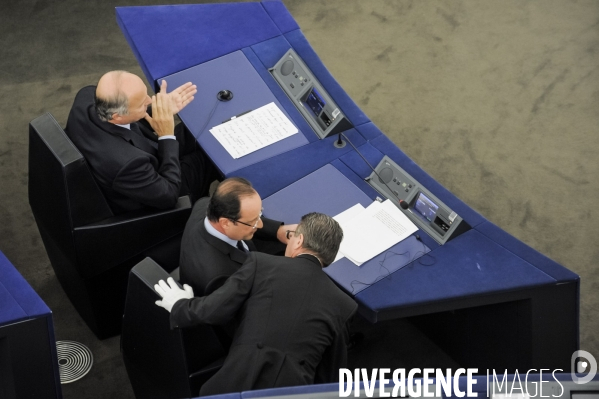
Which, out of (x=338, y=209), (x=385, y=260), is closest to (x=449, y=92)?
(x=338, y=209)

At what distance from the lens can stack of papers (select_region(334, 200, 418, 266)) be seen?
11.4 ft

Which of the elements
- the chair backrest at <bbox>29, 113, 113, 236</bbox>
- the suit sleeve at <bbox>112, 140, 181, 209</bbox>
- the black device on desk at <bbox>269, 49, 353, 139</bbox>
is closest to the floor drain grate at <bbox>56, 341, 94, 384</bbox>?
the chair backrest at <bbox>29, 113, 113, 236</bbox>

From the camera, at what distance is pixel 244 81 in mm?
4246

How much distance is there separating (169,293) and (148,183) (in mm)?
731

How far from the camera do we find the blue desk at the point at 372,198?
11.0 feet

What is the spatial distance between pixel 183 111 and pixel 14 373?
5.22 ft

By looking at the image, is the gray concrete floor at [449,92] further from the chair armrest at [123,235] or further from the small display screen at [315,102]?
the small display screen at [315,102]

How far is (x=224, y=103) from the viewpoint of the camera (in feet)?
13.6

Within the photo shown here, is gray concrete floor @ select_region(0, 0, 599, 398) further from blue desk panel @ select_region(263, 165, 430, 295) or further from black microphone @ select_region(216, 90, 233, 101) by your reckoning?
black microphone @ select_region(216, 90, 233, 101)

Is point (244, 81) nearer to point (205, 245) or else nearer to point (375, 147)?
point (375, 147)

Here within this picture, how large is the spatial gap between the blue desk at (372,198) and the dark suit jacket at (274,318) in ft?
0.84

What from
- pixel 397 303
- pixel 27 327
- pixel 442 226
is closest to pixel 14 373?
pixel 27 327

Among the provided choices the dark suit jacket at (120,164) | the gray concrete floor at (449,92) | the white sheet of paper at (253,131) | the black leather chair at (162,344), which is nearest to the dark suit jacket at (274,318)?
the black leather chair at (162,344)

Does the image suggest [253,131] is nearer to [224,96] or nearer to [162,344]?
[224,96]
